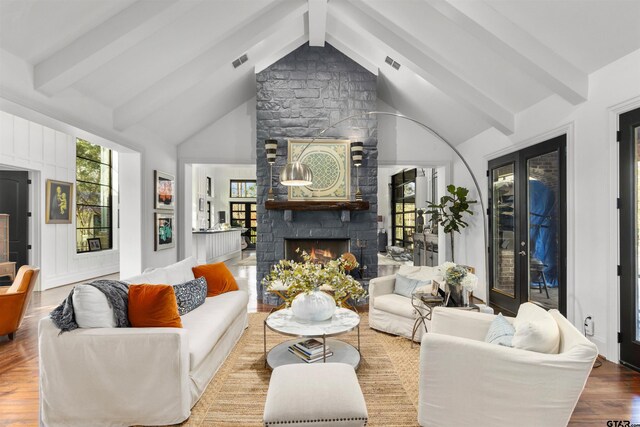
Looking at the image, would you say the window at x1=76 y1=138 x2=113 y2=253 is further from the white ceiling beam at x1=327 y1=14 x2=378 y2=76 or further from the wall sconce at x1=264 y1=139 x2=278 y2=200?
the white ceiling beam at x1=327 y1=14 x2=378 y2=76

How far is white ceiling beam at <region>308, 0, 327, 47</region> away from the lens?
14.4ft

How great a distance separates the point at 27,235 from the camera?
6051 millimetres

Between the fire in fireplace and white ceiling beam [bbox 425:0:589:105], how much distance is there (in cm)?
331

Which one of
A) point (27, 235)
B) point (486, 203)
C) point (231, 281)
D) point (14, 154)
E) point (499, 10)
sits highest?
point (499, 10)

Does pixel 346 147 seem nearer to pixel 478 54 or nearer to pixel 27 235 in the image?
pixel 478 54

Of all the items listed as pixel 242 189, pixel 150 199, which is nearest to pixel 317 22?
pixel 150 199

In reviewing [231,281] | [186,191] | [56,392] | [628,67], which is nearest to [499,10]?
[628,67]

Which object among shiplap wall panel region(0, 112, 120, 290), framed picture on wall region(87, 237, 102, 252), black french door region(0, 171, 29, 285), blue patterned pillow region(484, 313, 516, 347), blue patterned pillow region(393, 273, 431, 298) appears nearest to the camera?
blue patterned pillow region(484, 313, 516, 347)

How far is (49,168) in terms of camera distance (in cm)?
630

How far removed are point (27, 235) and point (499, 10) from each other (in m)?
7.53

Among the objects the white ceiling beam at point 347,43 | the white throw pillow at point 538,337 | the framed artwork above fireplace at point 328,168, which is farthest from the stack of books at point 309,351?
→ the white ceiling beam at point 347,43

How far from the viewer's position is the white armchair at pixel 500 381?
180 cm

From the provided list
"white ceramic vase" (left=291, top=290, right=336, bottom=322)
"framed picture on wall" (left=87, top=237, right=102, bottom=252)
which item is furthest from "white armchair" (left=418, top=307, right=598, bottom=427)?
"framed picture on wall" (left=87, top=237, right=102, bottom=252)

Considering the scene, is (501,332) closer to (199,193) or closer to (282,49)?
(282,49)
